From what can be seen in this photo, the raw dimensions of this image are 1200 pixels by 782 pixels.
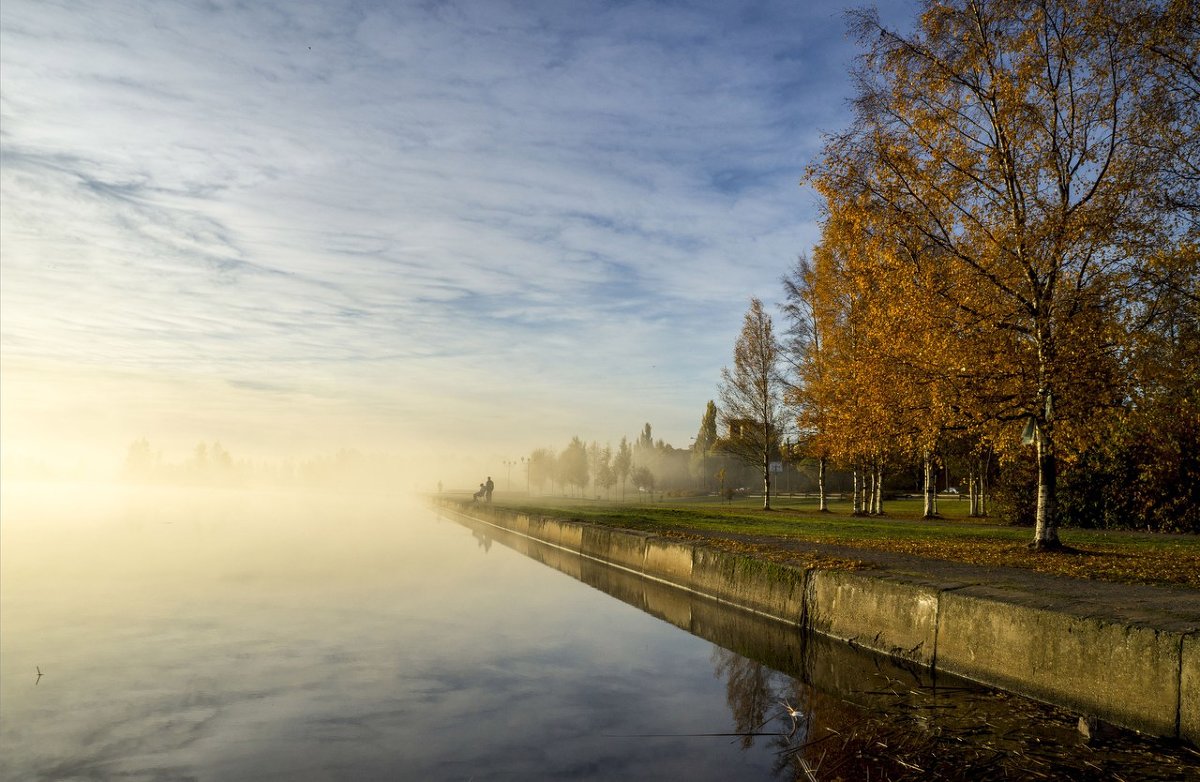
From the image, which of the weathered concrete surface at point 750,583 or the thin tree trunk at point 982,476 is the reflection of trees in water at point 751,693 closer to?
the weathered concrete surface at point 750,583

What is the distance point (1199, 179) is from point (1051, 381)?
476 cm

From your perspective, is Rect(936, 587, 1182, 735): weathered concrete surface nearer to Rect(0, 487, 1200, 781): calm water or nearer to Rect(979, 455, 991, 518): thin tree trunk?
Rect(0, 487, 1200, 781): calm water

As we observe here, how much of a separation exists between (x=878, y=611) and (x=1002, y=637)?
180 centimetres

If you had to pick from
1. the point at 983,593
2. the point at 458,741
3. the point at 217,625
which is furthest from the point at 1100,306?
the point at 217,625

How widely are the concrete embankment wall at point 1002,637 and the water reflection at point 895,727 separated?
174 millimetres

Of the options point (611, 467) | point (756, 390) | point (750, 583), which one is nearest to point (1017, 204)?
point (750, 583)

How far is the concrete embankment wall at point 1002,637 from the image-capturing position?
5.58 metres

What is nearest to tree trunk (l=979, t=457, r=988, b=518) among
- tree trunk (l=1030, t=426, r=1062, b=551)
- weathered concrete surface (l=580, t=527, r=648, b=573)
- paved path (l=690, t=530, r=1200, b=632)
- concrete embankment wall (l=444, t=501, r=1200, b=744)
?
weathered concrete surface (l=580, t=527, r=648, b=573)

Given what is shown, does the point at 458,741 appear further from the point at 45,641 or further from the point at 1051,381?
the point at 1051,381

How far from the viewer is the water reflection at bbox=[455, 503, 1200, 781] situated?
505 centimetres

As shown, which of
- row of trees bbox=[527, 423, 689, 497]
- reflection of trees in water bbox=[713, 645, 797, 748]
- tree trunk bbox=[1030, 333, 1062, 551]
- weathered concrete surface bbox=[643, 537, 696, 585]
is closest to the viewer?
reflection of trees in water bbox=[713, 645, 797, 748]

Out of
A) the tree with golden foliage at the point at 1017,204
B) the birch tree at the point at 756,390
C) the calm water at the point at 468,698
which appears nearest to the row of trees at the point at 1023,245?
the tree with golden foliage at the point at 1017,204

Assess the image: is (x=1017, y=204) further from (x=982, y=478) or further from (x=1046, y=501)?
(x=982, y=478)

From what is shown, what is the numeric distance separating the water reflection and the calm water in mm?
24
